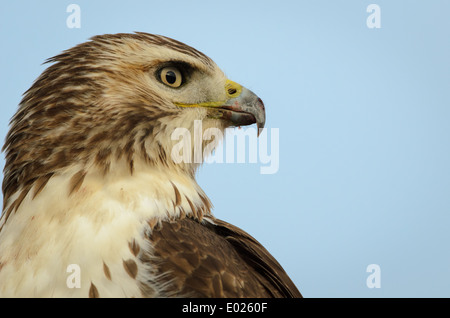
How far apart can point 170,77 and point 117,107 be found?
53 centimetres

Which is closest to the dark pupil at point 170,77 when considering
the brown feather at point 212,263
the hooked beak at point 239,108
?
the hooked beak at point 239,108

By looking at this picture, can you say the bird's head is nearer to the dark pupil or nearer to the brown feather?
the dark pupil

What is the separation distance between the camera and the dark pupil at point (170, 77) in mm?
4273

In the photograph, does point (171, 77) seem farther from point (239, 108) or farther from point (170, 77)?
point (239, 108)

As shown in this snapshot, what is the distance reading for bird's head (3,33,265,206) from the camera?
377 centimetres

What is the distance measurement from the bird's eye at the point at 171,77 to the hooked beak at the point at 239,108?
31 cm

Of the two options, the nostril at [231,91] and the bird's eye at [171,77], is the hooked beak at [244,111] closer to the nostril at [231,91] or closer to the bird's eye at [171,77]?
the nostril at [231,91]

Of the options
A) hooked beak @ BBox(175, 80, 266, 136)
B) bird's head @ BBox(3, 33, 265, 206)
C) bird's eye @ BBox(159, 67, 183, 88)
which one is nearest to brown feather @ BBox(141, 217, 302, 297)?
bird's head @ BBox(3, 33, 265, 206)

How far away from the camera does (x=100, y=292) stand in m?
3.16

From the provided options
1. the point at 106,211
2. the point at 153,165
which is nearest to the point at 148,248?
the point at 106,211

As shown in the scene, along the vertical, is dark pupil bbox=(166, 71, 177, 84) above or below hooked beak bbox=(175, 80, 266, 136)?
above

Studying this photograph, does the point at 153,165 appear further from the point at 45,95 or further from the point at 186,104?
the point at 45,95

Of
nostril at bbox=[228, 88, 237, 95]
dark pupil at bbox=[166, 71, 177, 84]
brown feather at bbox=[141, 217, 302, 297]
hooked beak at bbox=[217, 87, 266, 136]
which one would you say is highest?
dark pupil at bbox=[166, 71, 177, 84]

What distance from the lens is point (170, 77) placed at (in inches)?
169
